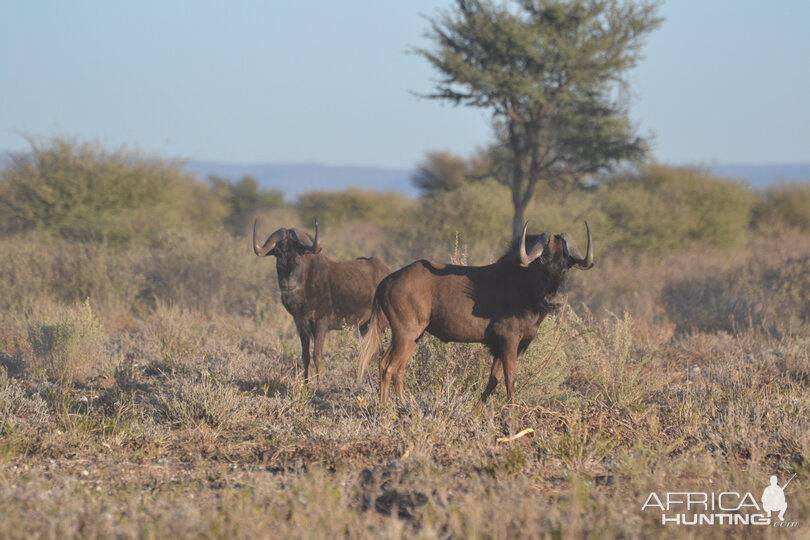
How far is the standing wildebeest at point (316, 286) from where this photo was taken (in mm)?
8719

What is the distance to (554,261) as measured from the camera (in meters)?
6.48

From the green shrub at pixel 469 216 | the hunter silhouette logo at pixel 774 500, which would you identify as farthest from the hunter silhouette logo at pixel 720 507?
the green shrub at pixel 469 216

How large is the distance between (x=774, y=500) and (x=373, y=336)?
3.55m

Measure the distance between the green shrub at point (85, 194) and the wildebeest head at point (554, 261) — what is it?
14145 millimetres

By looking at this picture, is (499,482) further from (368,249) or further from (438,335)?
(368,249)

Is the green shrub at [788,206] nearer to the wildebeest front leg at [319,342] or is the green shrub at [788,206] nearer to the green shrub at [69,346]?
the wildebeest front leg at [319,342]

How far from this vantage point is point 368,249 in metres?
19.3

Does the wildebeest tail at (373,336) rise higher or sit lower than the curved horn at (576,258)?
lower

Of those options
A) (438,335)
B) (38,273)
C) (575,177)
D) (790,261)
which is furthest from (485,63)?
(438,335)

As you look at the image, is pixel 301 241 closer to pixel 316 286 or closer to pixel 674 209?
pixel 316 286

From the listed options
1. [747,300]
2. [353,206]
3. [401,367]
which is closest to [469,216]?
[747,300]

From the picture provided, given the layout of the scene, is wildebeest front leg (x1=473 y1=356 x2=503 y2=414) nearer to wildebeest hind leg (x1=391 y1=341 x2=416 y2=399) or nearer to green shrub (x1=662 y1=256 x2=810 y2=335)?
wildebeest hind leg (x1=391 y1=341 x2=416 y2=399)

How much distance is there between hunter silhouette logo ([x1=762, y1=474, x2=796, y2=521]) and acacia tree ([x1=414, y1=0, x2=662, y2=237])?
15346 mm

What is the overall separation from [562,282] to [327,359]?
13.0ft
